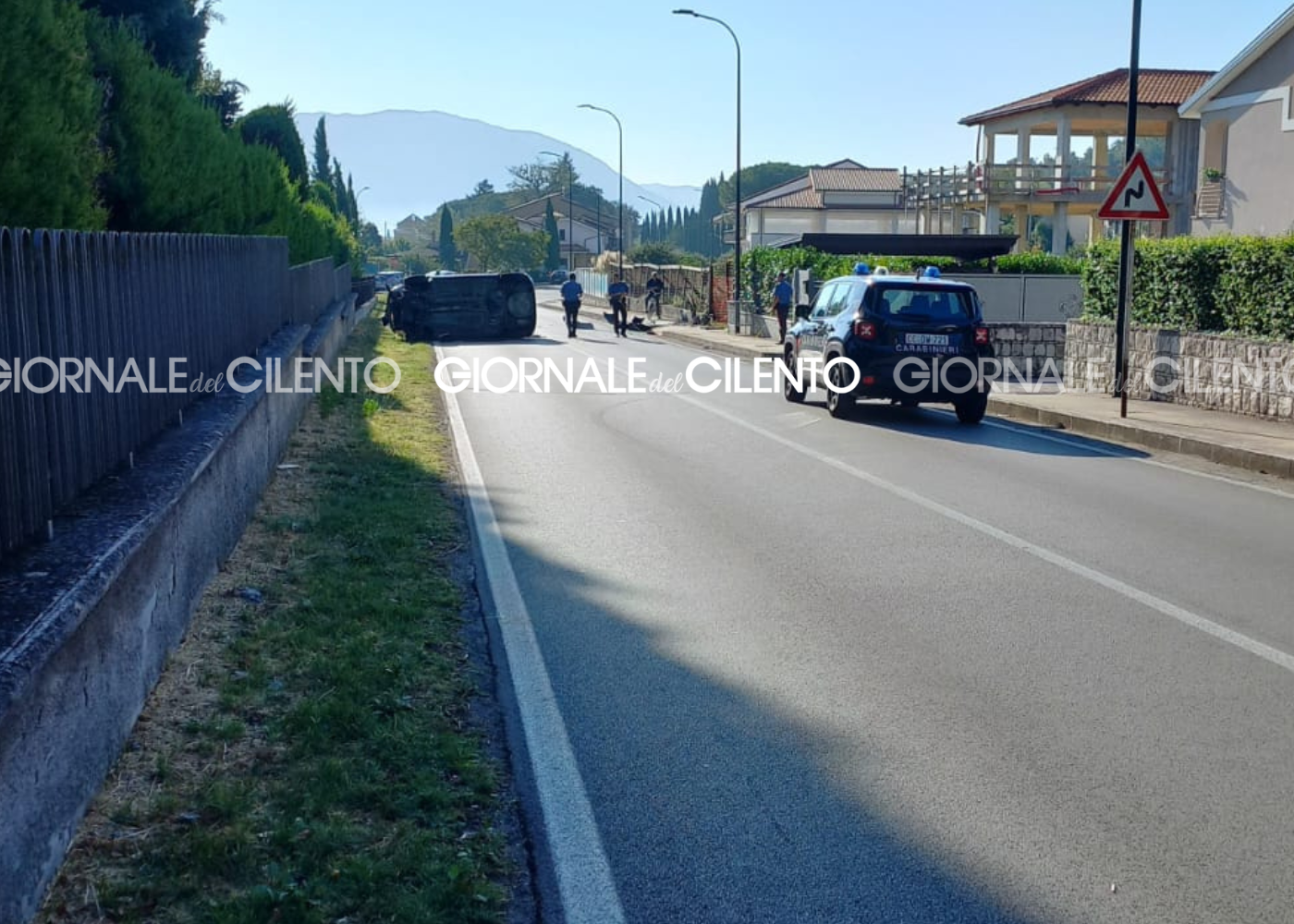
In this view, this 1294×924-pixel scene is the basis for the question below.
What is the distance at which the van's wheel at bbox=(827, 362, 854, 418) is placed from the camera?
16.6 m

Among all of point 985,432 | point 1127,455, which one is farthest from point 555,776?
point 985,432

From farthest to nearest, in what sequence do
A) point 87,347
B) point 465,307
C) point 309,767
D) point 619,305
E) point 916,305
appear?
point 619,305 → point 465,307 → point 916,305 → point 87,347 → point 309,767

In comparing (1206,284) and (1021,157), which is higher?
(1021,157)

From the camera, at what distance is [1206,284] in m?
17.0

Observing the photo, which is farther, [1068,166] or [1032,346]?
[1068,166]

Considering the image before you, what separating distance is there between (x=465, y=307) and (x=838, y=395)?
1922 cm

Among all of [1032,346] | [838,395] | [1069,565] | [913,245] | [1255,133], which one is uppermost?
[1255,133]

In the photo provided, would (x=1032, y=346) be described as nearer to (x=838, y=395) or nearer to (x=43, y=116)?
(x=838, y=395)

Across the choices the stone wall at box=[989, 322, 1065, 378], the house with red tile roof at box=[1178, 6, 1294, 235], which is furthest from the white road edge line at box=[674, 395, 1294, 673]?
the house with red tile roof at box=[1178, 6, 1294, 235]

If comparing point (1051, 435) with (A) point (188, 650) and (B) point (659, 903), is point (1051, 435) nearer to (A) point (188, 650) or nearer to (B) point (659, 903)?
(A) point (188, 650)

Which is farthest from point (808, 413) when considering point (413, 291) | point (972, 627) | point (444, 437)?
point (413, 291)

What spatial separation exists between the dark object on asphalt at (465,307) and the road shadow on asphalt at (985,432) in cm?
1737

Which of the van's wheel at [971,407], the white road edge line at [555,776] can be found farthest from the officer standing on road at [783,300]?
the white road edge line at [555,776]

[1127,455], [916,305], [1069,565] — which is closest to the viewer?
[1069,565]
